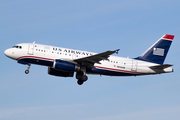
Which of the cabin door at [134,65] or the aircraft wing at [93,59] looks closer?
the aircraft wing at [93,59]

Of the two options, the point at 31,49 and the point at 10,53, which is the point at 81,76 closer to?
the point at 31,49

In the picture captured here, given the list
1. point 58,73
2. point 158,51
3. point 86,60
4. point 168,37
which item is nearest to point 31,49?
point 58,73

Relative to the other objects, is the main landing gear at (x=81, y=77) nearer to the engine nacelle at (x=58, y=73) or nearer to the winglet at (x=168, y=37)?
the engine nacelle at (x=58, y=73)

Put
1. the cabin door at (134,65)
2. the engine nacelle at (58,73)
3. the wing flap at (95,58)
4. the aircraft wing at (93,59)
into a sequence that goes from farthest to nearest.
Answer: the engine nacelle at (58,73), the cabin door at (134,65), the aircraft wing at (93,59), the wing flap at (95,58)

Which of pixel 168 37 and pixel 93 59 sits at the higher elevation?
pixel 168 37

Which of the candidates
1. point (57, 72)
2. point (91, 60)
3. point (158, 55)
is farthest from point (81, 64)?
point (158, 55)

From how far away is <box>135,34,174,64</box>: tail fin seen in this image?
46.8 metres

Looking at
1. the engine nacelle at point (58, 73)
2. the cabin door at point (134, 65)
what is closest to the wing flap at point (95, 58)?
the engine nacelle at point (58, 73)

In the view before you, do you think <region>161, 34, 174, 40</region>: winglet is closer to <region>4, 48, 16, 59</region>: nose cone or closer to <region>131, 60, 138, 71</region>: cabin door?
<region>131, 60, 138, 71</region>: cabin door

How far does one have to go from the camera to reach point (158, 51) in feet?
155

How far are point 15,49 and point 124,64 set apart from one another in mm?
14846

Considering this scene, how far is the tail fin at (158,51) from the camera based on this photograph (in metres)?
46.8

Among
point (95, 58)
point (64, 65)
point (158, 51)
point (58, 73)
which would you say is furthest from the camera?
point (158, 51)

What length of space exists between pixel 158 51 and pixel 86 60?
11763 millimetres
